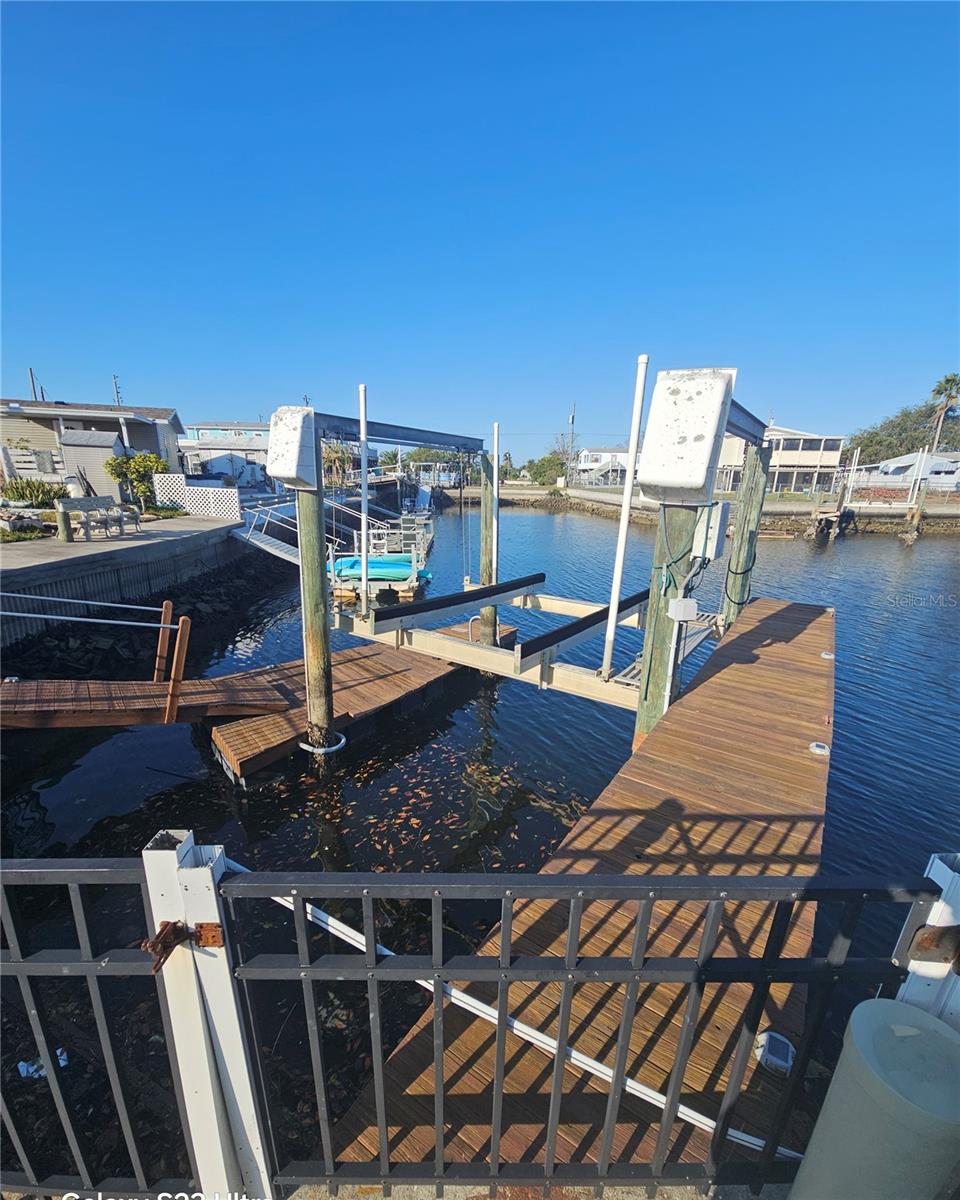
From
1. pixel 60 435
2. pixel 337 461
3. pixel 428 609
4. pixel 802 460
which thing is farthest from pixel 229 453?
pixel 802 460

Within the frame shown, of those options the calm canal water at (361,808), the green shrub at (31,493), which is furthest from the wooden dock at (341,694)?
the green shrub at (31,493)

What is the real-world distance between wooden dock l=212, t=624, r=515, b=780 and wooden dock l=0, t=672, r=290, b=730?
385 mm

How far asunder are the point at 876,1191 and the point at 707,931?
76 centimetres

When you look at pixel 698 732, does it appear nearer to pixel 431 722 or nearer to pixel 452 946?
pixel 452 946

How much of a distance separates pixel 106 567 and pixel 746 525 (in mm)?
17371

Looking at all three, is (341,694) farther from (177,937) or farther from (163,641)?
(177,937)

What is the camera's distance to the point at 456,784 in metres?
9.15

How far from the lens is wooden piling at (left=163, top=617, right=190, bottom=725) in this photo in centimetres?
780

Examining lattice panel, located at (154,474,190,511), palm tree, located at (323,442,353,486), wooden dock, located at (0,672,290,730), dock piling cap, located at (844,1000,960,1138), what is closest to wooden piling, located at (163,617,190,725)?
wooden dock, located at (0,672,290,730)

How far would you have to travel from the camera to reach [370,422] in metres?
9.48

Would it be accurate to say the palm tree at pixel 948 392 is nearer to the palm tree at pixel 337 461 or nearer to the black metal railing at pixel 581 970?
the palm tree at pixel 337 461

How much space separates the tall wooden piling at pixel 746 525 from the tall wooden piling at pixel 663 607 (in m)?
6.10

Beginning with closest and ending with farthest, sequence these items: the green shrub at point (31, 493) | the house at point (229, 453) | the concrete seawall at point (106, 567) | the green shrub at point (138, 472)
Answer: the concrete seawall at point (106, 567) → the green shrub at point (31, 493) → the green shrub at point (138, 472) → the house at point (229, 453)

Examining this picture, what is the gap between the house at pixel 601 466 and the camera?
297ft
